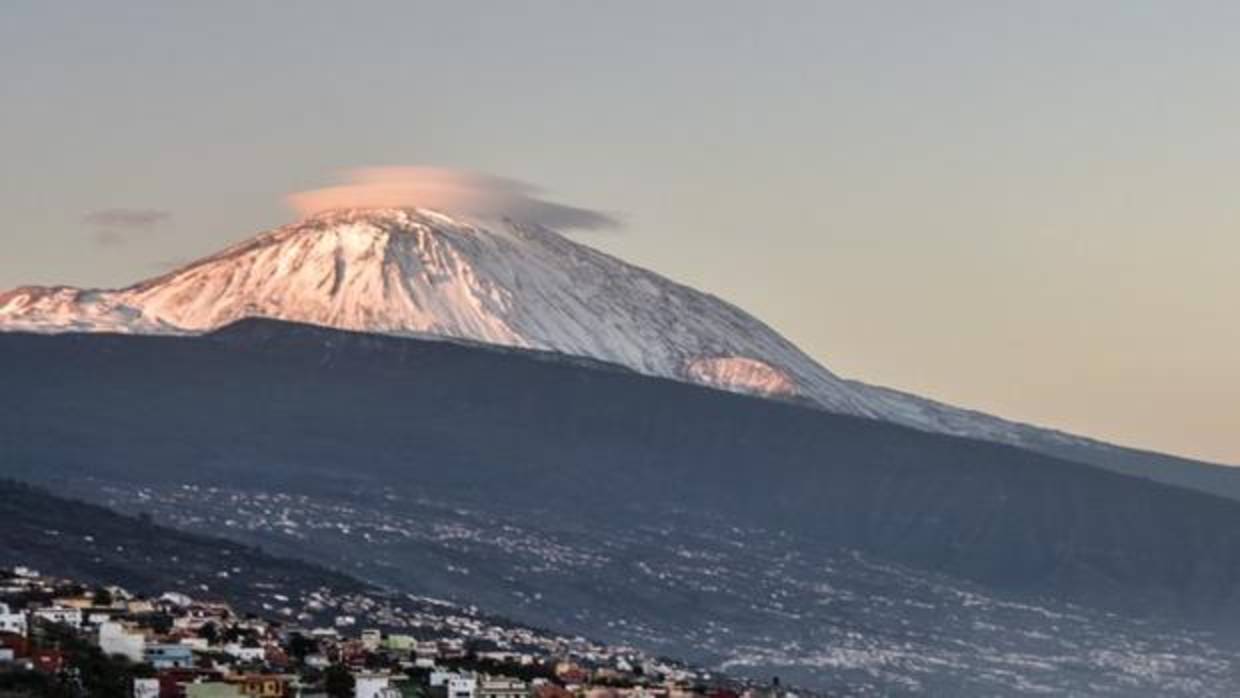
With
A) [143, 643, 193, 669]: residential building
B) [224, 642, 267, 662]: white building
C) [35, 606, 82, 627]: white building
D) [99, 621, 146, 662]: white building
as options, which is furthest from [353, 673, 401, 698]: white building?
[35, 606, 82, 627]: white building

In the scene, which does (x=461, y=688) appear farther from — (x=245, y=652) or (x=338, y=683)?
(x=245, y=652)

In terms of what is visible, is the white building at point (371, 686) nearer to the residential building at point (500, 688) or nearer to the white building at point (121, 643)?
the residential building at point (500, 688)

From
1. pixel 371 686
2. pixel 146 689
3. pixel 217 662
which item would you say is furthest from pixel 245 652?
pixel 146 689

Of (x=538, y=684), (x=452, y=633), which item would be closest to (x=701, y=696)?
(x=538, y=684)

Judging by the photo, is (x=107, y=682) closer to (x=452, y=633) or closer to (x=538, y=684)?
(x=538, y=684)

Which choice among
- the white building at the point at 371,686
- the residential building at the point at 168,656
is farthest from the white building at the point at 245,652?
the white building at the point at 371,686

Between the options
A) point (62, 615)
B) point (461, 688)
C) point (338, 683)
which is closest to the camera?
point (338, 683)
